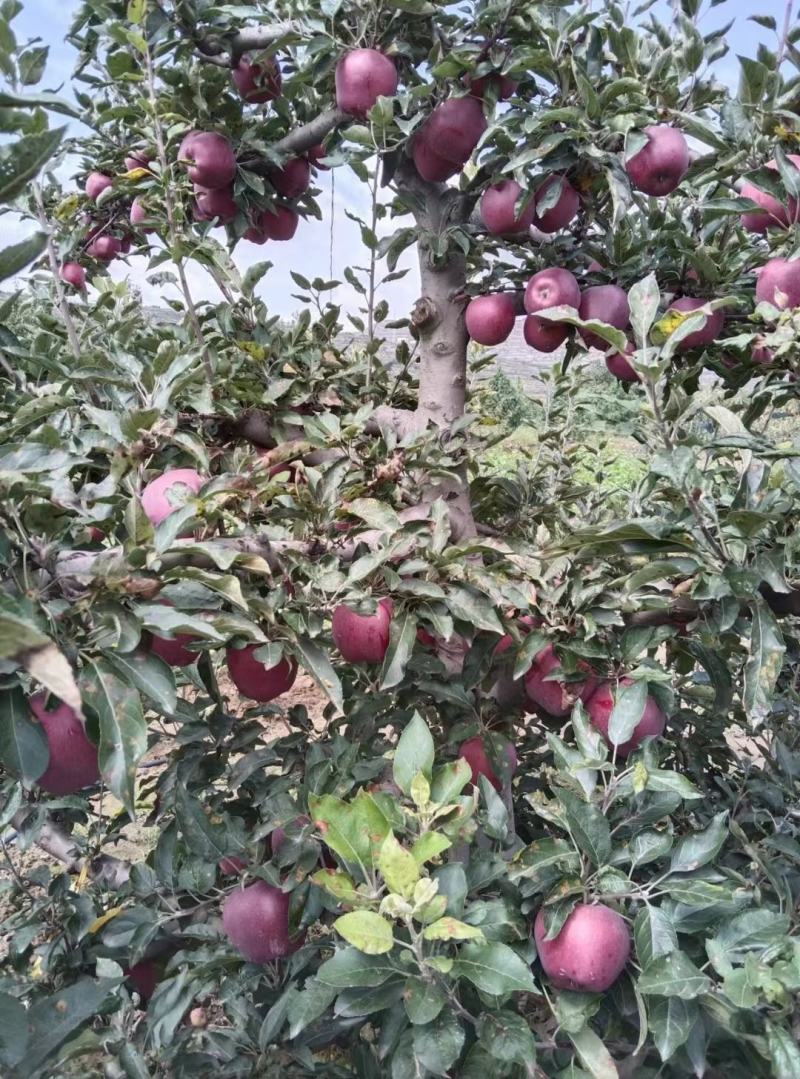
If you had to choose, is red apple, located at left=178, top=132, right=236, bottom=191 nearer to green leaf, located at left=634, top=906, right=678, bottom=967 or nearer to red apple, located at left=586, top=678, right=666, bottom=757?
red apple, located at left=586, top=678, right=666, bottom=757

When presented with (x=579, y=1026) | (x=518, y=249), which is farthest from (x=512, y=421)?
(x=579, y=1026)

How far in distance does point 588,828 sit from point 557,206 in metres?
0.94

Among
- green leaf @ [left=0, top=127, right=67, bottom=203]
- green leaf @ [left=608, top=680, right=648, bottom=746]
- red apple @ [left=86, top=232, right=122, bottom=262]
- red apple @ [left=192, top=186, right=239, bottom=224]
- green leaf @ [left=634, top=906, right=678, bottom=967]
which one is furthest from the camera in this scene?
red apple @ [left=86, top=232, right=122, bottom=262]

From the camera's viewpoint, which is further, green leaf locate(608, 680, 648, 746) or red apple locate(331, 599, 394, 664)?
red apple locate(331, 599, 394, 664)

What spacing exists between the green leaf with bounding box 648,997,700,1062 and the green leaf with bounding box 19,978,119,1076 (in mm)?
599

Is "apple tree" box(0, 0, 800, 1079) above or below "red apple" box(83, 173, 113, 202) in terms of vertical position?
below

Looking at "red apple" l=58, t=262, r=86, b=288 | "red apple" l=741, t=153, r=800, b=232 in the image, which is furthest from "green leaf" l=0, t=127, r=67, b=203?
"red apple" l=58, t=262, r=86, b=288

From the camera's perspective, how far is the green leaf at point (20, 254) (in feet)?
1.58

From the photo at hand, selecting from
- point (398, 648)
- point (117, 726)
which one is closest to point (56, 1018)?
point (117, 726)

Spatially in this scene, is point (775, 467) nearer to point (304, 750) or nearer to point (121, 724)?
point (304, 750)

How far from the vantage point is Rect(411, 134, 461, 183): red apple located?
1.29m

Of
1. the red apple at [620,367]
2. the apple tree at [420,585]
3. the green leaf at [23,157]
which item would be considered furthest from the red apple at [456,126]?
the green leaf at [23,157]

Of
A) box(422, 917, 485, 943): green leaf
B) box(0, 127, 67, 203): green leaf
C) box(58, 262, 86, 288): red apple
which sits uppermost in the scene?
box(0, 127, 67, 203): green leaf

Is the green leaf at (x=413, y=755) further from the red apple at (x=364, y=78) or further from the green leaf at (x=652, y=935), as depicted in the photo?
the red apple at (x=364, y=78)
